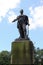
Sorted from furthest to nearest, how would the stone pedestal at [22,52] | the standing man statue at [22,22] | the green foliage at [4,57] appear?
the green foliage at [4,57] < the standing man statue at [22,22] < the stone pedestal at [22,52]

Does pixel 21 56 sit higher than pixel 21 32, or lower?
lower

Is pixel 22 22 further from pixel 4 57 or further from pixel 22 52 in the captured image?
pixel 4 57

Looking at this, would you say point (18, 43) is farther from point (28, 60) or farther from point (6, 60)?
point (6, 60)

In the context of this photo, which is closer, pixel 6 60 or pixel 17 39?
pixel 17 39

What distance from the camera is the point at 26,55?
61.5 ft

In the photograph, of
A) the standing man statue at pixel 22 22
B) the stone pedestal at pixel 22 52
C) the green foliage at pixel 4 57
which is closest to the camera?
the stone pedestal at pixel 22 52

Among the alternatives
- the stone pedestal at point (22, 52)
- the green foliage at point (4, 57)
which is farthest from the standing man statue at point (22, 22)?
the green foliage at point (4, 57)

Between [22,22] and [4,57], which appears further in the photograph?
[4,57]

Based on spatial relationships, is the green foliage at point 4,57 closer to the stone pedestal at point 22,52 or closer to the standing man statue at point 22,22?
the standing man statue at point 22,22

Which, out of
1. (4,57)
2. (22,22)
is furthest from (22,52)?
(4,57)

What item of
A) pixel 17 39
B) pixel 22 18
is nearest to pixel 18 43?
pixel 17 39

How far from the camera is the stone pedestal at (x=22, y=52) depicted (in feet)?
61.4

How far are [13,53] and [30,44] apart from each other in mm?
1121

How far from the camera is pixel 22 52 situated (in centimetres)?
1883
